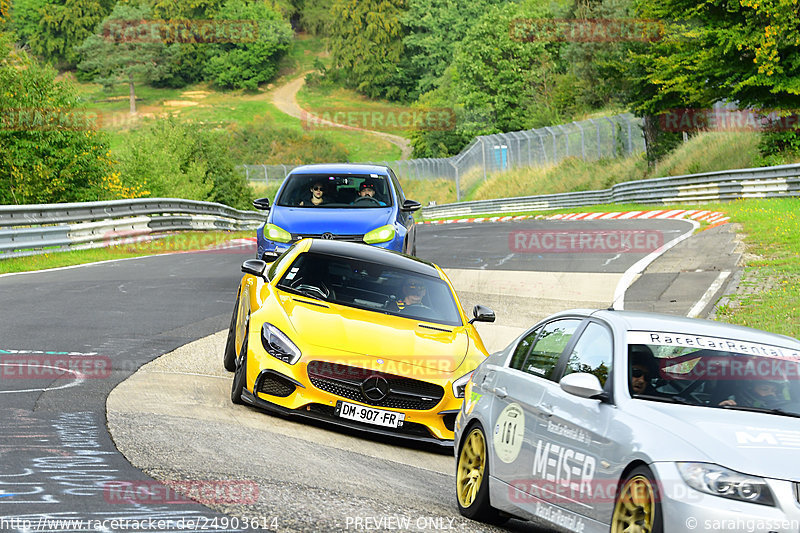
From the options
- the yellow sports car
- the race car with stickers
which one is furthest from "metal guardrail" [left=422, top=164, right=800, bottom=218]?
the race car with stickers

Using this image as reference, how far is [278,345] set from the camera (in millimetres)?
9633

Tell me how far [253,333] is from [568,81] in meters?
81.1

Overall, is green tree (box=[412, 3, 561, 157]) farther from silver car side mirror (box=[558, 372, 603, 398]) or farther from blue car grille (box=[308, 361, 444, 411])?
silver car side mirror (box=[558, 372, 603, 398])

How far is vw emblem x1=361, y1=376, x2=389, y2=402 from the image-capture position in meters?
9.33

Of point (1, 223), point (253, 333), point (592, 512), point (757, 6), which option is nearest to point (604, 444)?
point (592, 512)

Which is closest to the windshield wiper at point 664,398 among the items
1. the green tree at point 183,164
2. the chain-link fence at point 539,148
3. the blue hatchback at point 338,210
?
the blue hatchback at point 338,210

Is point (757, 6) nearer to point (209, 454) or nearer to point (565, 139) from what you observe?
point (565, 139)

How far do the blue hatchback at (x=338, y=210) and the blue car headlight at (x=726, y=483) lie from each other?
35.1ft

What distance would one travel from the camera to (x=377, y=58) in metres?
162

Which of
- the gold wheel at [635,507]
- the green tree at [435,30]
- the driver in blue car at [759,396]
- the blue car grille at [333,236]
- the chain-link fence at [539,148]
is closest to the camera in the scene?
the gold wheel at [635,507]

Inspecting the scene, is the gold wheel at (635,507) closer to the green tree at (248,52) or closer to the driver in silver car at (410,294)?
the driver in silver car at (410,294)
